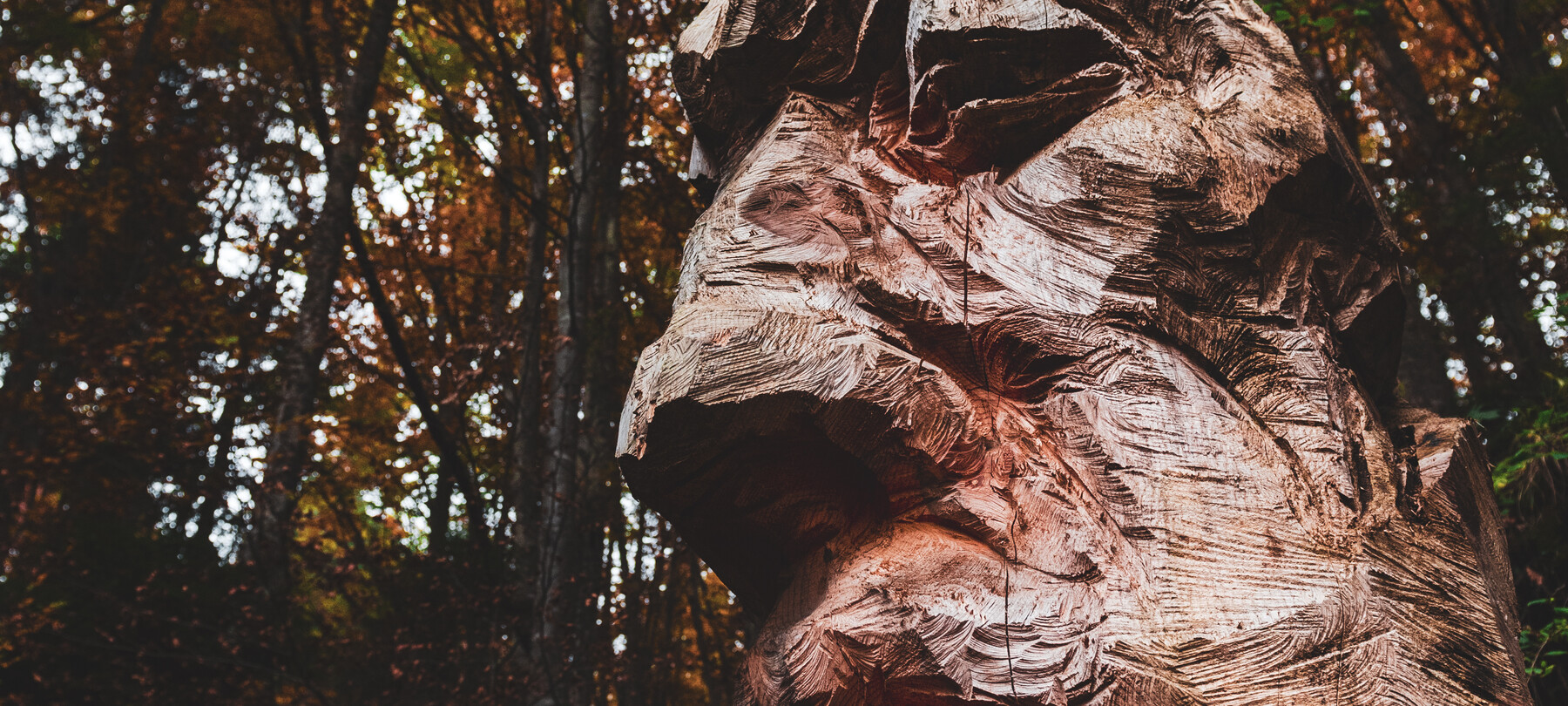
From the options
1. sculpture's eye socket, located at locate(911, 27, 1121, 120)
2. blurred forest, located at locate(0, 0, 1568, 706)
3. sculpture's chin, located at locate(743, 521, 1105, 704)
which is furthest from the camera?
blurred forest, located at locate(0, 0, 1568, 706)

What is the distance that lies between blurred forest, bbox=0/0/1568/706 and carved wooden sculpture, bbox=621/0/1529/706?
2708 mm

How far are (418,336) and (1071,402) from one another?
35.5 ft

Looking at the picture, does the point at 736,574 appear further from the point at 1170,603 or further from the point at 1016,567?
the point at 1170,603

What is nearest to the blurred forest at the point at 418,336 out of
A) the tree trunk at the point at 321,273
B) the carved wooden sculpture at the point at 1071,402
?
the tree trunk at the point at 321,273

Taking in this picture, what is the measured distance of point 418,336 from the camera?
11.9 metres

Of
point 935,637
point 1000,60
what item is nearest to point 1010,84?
point 1000,60

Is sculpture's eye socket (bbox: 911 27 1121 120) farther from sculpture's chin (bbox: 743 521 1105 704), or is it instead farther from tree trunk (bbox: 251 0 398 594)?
tree trunk (bbox: 251 0 398 594)

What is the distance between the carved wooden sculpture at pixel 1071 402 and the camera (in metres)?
2.03

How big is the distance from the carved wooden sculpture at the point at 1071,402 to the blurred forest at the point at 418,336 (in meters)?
2.71

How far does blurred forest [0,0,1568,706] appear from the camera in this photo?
6098 millimetres

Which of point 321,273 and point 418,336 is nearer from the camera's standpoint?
point 321,273

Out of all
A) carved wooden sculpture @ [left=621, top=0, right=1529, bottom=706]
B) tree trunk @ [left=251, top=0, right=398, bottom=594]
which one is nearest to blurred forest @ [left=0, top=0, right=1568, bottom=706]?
tree trunk @ [left=251, top=0, right=398, bottom=594]

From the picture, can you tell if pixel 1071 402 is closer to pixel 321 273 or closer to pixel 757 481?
pixel 757 481

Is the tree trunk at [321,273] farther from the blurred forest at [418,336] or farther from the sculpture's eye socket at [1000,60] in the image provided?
the sculpture's eye socket at [1000,60]
